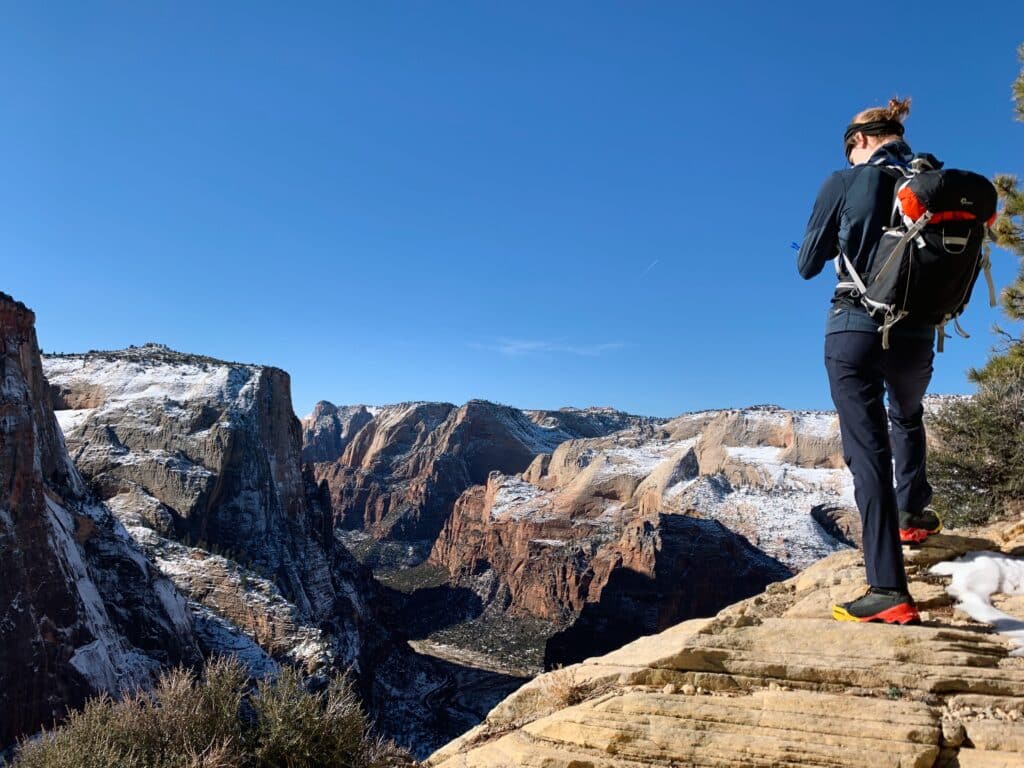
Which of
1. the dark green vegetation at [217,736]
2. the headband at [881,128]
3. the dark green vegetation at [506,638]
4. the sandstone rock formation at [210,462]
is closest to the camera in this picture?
the headband at [881,128]

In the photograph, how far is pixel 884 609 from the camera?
3764 millimetres

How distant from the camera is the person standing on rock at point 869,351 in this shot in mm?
3764

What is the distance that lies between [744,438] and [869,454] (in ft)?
305

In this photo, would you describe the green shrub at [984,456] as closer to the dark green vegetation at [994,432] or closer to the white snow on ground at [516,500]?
the dark green vegetation at [994,432]

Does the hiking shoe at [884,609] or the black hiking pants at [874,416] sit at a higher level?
the black hiking pants at [874,416]

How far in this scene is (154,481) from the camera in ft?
186

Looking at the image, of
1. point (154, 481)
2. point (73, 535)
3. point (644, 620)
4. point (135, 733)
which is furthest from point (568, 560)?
point (135, 733)

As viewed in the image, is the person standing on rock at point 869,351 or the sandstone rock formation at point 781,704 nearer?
the sandstone rock formation at point 781,704

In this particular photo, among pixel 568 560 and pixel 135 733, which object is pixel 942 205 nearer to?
pixel 135 733

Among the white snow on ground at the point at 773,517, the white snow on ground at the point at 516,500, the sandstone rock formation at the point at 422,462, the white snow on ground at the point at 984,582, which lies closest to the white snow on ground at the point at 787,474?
the white snow on ground at the point at 773,517

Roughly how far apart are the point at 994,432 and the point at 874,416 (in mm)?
9790

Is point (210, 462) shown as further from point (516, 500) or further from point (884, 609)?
point (884, 609)

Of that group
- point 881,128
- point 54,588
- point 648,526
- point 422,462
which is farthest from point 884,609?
point 422,462

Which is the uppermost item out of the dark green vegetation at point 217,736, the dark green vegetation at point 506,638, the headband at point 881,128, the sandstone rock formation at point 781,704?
the headband at point 881,128
